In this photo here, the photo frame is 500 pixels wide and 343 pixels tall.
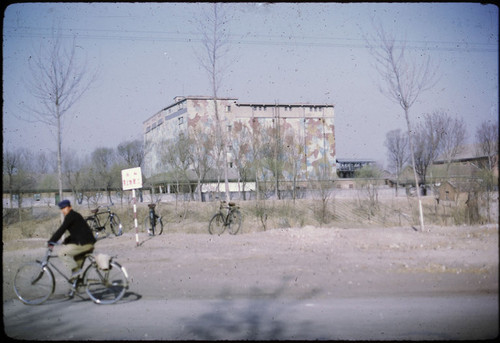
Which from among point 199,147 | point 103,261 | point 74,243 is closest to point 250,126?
point 199,147

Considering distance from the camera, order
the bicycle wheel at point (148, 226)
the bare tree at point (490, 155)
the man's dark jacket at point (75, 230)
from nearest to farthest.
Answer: the bare tree at point (490, 155), the man's dark jacket at point (75, 230), the bicycle wheel at point (148, 226)

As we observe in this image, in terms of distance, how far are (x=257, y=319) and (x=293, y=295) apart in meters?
1.21

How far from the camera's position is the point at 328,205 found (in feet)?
70.3

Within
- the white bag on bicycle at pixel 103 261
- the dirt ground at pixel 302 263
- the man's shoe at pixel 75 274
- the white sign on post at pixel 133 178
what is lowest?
the dirt ground at pixel 302 263

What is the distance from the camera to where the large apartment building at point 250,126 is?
37.9m

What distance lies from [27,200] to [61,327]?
16805 millimetres

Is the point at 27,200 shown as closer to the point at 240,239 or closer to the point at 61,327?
the point at 240,239

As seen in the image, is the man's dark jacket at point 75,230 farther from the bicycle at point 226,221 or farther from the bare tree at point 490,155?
the bicycle at point 226,221

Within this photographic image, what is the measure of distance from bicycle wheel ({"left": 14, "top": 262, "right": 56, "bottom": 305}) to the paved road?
131 millimetres

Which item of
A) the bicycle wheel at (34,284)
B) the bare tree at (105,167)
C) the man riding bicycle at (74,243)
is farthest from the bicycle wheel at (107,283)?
the bare tree at (105,167)

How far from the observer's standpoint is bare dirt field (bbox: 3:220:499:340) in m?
4.25

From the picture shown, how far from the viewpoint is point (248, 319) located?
187 inches

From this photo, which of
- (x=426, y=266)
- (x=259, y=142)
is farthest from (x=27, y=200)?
(x=259, y=142)

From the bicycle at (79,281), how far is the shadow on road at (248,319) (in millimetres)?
1381
